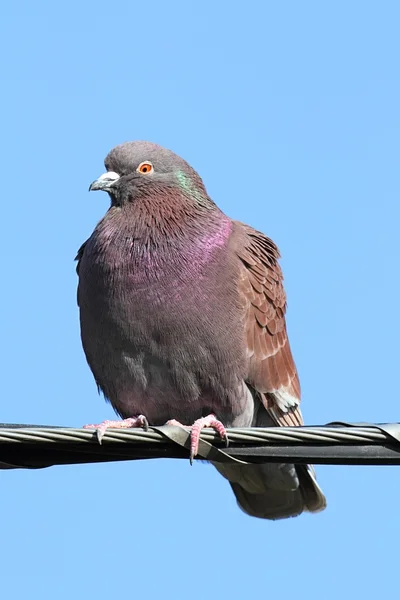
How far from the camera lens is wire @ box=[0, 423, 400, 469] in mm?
5211

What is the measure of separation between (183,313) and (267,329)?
0.85 m

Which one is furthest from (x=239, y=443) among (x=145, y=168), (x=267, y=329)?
(x=145, y=168)

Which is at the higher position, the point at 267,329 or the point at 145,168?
the point at 145,168

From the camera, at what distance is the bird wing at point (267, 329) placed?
8.36 meters

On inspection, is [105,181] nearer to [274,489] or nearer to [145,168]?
[145,168]

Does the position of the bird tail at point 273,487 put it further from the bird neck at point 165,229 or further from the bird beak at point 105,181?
the bird beak at point 105,181

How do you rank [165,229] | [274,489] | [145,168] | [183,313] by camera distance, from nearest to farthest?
[183,313], [165,229], [145,168], [274,489]

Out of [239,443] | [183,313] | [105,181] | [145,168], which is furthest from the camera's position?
[145,168]

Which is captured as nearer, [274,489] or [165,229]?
[165,229]

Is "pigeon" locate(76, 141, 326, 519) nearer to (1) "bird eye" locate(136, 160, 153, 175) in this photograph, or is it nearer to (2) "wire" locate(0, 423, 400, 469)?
(1) "bird eye" locate(136, 160, 153, 175)

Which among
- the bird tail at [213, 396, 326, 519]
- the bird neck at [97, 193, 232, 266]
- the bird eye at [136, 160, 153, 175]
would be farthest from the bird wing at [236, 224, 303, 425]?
the bird eye at [136, 160, 153, 175]

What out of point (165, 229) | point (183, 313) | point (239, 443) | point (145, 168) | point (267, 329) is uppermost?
point (145, 168)

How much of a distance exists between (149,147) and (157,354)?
1764 millimetres

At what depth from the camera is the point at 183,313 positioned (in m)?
7.96
